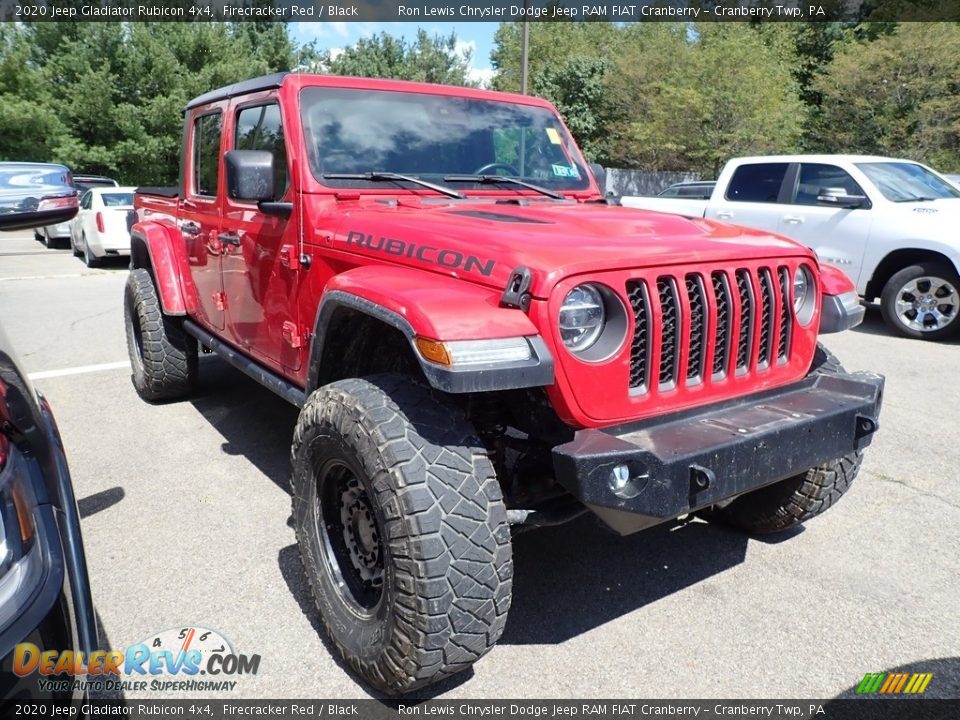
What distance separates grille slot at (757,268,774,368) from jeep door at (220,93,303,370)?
6.16 ft

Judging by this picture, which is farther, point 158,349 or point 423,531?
point 158,349

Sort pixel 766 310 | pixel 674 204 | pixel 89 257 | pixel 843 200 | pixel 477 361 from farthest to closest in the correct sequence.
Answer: pixel 89 257
pixel 674 204
pixel 843 200
pixel 766 310
pixel 477 361

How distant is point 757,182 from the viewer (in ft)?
28.9

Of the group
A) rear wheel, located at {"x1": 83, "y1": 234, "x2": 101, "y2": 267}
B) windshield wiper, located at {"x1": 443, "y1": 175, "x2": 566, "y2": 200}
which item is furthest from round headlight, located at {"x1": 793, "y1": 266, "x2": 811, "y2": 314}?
rear wheel, located at {"x1": 83, "y1": 234, "x2": 101, "y2": 267}

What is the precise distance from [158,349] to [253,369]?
1.53 m

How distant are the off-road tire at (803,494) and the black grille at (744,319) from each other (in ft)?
1.66

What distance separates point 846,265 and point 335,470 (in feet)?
23.1

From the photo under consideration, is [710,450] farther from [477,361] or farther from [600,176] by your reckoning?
[600,176]

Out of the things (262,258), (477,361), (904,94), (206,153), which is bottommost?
(477,361)

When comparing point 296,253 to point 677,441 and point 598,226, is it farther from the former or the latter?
point 677,441

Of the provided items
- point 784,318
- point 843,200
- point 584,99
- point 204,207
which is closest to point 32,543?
point 784,318

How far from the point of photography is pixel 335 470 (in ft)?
8.50

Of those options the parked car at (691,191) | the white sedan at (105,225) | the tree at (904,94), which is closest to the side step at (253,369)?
the parked car at (691,191)

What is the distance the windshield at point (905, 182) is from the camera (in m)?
7.87
